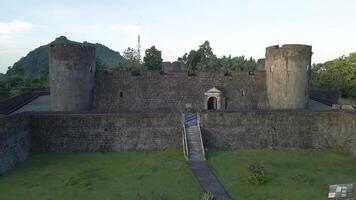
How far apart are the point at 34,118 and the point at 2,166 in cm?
414

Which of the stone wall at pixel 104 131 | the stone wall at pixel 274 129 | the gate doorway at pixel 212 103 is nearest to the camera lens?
the stone wall at pixel 104 131

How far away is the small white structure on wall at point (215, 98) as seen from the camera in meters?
27.0

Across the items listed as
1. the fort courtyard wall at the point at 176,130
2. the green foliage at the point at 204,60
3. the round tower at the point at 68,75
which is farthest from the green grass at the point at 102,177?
the green foliage at the point at 204,60

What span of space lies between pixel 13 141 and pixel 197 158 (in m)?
8.80

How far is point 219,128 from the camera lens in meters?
21.6

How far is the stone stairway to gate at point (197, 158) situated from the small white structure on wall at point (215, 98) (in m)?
5.38

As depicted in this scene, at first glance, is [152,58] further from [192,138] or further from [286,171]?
[286,171]

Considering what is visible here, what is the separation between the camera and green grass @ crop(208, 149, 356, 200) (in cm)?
1459

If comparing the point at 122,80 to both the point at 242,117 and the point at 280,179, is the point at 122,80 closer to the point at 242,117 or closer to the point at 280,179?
the point at 242,117

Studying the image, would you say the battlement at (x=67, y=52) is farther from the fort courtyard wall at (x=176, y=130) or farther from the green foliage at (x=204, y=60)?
the green foliage at (x=204, y=60)

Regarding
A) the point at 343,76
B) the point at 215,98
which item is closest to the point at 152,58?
the point at 343,76

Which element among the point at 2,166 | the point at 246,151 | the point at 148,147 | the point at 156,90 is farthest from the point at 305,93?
the point at 2,166

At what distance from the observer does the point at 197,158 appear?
19141 millimetres

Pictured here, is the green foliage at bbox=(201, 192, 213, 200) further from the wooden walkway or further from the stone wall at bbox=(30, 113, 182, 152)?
the stone wall at bbox=(30, 113, 182, 152)
